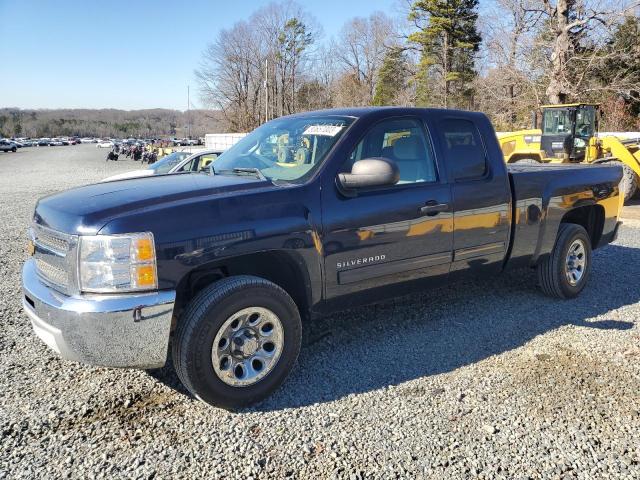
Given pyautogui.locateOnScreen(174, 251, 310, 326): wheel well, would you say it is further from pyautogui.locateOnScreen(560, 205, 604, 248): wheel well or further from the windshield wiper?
pyautogui.locateOnScreen(560, 205, 604, 248): wheel well

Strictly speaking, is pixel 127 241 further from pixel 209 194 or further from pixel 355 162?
pixel 355 162

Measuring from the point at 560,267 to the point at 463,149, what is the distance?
68.9 inches

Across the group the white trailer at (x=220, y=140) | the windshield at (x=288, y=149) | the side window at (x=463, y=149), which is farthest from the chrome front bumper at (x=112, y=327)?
the white trailer at (x=220, y=140)

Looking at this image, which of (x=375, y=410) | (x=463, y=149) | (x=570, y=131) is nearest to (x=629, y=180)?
(x=570, y=131)

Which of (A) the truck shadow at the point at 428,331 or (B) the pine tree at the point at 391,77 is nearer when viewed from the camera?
(A) the truck shadow at the point at 428,331

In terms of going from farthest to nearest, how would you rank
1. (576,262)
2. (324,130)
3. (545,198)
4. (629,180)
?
1. (629,180)
2. (576,262)
3. (545,198)
4. (324,130)

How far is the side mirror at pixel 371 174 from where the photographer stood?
11.4 feet

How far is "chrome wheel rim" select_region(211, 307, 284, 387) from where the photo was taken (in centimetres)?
318

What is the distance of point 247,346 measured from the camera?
3275 mm

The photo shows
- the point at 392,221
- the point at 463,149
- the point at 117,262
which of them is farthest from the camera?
the point at 463,149

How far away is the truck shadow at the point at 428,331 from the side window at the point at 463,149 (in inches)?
53.1

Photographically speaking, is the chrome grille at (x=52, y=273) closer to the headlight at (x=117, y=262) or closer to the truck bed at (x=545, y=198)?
the headlight at (x=117, y=262)

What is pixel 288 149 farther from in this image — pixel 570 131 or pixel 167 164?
pixel 570 131

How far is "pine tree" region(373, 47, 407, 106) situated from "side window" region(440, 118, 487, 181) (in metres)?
48.1
